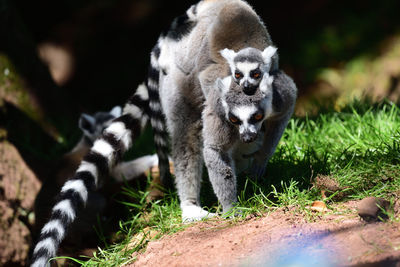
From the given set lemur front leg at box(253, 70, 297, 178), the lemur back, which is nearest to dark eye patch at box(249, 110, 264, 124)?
lemur front leg at box(253, 70, 297, 178)

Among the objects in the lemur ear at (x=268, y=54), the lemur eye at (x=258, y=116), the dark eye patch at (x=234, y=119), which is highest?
the lemur ear at (x=268, y=54)

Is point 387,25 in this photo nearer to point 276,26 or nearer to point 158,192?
point 276,26

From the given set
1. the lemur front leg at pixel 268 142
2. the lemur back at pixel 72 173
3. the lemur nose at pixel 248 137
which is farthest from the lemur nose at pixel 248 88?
the lemur back at pixel 72 173

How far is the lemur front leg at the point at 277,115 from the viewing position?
361 cm

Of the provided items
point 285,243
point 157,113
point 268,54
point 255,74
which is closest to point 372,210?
point 285,243

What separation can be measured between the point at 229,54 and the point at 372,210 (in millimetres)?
1502

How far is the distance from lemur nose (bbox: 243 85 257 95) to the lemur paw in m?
1.10

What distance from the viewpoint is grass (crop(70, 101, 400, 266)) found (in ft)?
11.7

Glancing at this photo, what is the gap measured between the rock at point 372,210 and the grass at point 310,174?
0.88ft

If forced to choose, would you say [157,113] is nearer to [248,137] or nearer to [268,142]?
[268,142]

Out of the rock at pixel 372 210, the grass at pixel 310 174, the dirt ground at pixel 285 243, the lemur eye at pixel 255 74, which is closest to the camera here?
the dirt ground at pixel 285 243

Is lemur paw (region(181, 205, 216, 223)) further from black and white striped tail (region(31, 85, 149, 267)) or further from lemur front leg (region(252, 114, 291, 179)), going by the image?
black and white striped tail (region(31, 85, 149, 267))

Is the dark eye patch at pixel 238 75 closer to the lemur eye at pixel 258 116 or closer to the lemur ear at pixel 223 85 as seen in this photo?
the lemur ear at pixel 223 85

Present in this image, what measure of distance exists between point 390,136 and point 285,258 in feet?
6.75
